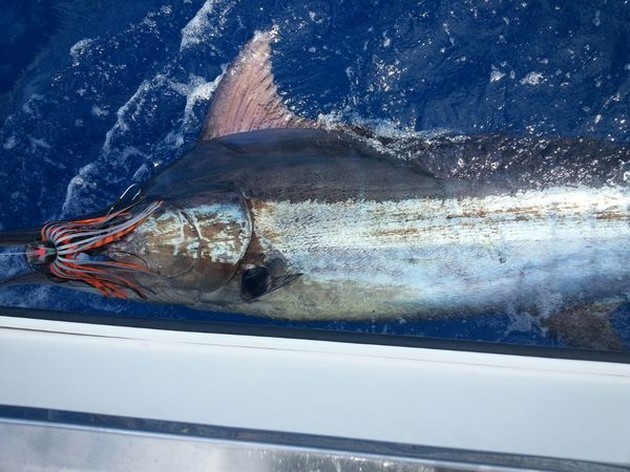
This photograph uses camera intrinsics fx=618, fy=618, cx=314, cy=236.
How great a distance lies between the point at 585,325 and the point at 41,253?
205cm

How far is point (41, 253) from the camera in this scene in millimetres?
2162

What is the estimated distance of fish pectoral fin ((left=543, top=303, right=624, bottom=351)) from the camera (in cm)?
238

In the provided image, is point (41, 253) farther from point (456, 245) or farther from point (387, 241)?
point (456, 245)

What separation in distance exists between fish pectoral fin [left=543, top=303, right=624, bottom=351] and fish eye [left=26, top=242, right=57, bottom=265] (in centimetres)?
189

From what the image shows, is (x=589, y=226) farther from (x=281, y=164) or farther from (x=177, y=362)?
(x=177, y=362)

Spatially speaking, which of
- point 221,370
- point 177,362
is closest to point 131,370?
point 177,362

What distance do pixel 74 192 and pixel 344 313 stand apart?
1.62m

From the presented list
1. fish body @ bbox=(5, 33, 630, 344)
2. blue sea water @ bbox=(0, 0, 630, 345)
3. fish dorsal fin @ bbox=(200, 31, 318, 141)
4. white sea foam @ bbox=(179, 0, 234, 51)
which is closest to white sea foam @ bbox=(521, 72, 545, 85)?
blue sea water @ bbox=(0, 0, 630, 345)

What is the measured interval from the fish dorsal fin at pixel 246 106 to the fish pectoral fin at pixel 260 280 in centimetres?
66

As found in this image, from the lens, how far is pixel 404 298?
240cm

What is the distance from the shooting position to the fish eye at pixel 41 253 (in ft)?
7.09

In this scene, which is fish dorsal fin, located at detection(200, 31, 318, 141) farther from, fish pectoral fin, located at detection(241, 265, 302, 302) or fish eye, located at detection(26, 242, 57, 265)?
fish eye, located at detection(26, 242, 57, 265)

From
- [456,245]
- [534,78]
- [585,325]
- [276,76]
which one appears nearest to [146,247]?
[456,245]

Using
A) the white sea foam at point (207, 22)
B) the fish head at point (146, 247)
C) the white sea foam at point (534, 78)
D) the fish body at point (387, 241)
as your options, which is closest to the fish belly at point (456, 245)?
the fish body at point (387, 241)
